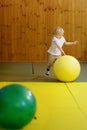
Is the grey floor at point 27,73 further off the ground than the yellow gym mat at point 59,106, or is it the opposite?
the yellow gym mat at point 59,106

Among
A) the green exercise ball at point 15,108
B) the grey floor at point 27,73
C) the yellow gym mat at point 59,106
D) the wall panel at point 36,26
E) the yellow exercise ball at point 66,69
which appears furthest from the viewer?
the wall panel at point 36,26

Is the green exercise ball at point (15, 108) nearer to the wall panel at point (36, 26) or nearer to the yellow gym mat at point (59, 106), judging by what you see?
the yellow gym mat at point (59, 106)

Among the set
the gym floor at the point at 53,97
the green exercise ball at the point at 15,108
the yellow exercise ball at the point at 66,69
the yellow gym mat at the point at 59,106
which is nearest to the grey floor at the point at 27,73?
the gym floor at the point at 53,97

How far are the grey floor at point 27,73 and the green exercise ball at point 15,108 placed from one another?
2878 millimetres

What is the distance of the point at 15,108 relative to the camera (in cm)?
314

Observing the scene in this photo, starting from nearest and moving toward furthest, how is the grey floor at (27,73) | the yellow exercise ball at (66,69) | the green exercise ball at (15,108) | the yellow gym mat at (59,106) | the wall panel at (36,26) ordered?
the green exercise ball at (15,108), the yellow gym mat at (59,106), the yellow exercise ball at (66,69), the grey floor at (27,73), the wall panel at (36,26)

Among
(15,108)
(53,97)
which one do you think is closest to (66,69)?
(53,97)

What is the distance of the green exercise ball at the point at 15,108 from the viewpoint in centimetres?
314

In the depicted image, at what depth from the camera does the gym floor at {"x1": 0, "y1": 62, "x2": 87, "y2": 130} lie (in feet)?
11.4

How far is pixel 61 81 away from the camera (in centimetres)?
588

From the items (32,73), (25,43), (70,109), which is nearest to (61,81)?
(32,73)

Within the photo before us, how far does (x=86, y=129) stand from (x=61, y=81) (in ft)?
8.64

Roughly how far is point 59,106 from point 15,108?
1.16 meters

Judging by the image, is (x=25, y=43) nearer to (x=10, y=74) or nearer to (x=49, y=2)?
(x=49, y=2)
